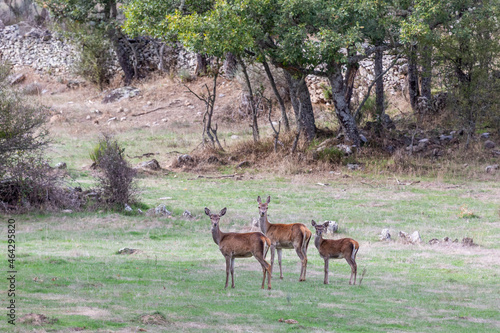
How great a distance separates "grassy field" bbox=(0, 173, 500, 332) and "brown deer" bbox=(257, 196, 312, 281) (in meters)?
0.50

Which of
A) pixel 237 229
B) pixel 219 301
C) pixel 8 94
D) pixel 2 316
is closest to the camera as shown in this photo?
pixel 2 316

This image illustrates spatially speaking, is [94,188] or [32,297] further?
[94,188]

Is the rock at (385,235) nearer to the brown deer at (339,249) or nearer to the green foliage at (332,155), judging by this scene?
the brown deer at (339,249)

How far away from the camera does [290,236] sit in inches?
424

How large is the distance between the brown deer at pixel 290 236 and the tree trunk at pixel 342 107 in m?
16.7

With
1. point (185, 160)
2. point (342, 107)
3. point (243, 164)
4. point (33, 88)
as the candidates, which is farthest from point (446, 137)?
point (33, 88)

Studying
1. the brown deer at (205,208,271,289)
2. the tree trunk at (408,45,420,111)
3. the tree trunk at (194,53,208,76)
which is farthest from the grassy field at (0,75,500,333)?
the tree trunk at (194,53,208,76)

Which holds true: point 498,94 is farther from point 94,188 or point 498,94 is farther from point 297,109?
point 94,188

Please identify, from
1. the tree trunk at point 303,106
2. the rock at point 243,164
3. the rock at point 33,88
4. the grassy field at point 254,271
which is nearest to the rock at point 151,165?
the rock at point 243,164

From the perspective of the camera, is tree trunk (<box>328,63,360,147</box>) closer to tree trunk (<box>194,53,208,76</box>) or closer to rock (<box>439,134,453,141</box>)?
rock (<box>439,134,453,141</box>)

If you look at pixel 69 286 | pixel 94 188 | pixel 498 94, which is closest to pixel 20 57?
pixel 94 188

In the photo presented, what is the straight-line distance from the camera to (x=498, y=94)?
27516mm

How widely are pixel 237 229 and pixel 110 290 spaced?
7.18 metres

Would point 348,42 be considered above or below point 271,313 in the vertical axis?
above
